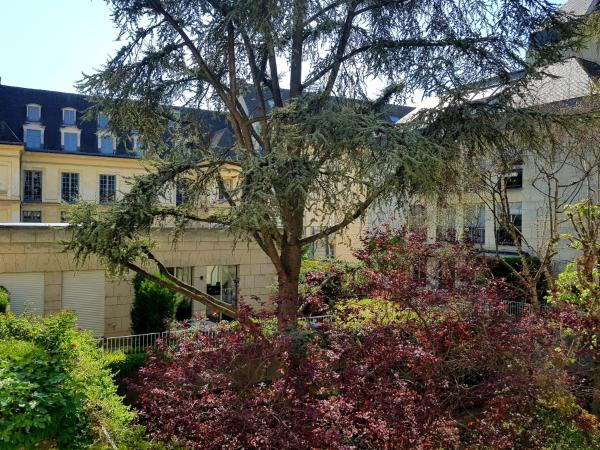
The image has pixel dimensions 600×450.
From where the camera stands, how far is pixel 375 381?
5895mm

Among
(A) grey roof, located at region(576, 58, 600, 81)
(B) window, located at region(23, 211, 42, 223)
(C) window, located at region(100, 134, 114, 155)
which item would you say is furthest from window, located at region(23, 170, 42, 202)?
(A) grey roof, located at region(576, 58, 600, 81)

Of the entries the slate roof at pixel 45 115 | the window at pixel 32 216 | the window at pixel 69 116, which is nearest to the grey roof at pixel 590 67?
the slate roof at pixel 45 115

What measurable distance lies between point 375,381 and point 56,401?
344 cm

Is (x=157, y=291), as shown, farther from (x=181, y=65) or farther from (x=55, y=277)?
(x=181, y=65)

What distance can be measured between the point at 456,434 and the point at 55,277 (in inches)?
458

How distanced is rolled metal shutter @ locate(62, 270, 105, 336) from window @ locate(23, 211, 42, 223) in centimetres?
2189

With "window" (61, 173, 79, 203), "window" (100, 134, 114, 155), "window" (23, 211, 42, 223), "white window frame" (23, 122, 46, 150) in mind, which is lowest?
"window" (23, 211, 42, 223)

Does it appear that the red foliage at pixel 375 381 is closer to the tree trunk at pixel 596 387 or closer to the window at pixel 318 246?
the tree trunk at pixel 596 387

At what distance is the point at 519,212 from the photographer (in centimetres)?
2219

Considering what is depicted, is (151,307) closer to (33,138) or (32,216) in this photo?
(32,216)

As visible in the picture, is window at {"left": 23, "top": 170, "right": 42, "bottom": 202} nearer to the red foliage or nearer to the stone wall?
the stone wall

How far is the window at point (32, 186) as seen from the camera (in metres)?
33.1

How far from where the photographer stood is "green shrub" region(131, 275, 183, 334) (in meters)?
13.3

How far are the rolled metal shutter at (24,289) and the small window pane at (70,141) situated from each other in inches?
943
